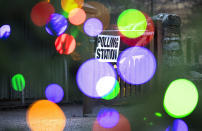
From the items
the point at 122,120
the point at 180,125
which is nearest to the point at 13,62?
the point at 122,120

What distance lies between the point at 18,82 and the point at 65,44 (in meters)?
2.04

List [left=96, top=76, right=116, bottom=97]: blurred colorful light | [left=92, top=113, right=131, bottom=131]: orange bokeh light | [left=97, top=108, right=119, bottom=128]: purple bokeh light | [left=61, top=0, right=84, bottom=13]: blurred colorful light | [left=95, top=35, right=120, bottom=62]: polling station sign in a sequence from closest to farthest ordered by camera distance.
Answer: [left=92, top=113, right=131, bottom=131]: orange bokeh light, [left=97, top=108, right=119, bottom=128]: purple bokeh light, [left=95, top=35, right=120, bottom=62]: polling station sign, [left=61, top=0, right=84, bottom=13]: blurred colorful light, [left=96, top=76, right=116, bottom=97]: blurred colorful light

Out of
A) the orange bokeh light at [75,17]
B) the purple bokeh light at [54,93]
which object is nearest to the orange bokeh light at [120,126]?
the purple bokeh light at [54,93]

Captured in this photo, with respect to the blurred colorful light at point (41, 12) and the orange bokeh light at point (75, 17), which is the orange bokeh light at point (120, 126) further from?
the blurred colorful light at point (41, 12)

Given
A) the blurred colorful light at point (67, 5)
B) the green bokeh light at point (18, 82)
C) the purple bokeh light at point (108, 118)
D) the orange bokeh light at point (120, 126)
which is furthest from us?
the green bokeh light at point (18, 82)

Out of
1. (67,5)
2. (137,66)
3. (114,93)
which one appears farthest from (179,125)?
(67,5)

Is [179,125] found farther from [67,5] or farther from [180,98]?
[67,5]

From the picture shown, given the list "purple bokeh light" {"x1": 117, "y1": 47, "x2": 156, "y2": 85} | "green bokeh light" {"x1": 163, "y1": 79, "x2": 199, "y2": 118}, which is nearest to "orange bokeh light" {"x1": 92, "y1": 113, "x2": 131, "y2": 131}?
"green bokeh light" {"x1": 163, "y1": 79, "x2": 199, "y2": 118}

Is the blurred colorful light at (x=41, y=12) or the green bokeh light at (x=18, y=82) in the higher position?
the blurred colorful light at (x=41, y=12)

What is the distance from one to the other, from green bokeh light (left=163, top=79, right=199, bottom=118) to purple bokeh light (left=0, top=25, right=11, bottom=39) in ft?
16.4

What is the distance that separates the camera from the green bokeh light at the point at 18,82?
7.61 m

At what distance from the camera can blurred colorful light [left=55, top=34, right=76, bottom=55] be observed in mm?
8266

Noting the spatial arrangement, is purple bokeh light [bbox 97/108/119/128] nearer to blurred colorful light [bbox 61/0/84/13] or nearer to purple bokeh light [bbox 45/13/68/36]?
purple bokeh light [bbox 45/13/68/36]

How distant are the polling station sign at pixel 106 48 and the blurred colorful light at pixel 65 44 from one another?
66.2 inches
